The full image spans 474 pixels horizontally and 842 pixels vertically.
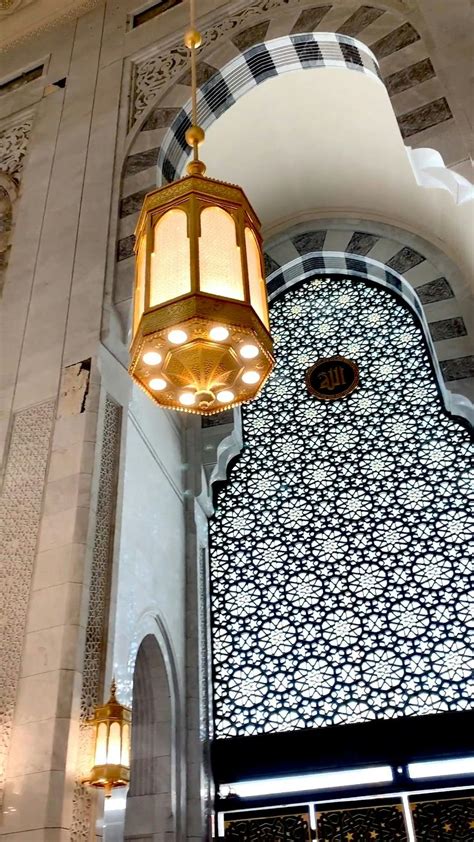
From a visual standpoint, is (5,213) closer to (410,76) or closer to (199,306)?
(410,76)

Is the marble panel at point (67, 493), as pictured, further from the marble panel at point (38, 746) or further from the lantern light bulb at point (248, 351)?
the lantern light bulb at point (248, 351)

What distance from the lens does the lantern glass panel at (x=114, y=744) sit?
2.48 metres

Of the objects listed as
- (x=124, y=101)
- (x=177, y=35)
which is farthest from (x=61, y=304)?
(x=177, y=35)

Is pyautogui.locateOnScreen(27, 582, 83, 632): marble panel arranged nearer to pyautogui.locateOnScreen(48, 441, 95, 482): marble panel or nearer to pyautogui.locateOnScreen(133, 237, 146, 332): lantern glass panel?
pyautogui.locateOnScreen(48, 441, 95, 482): marble panel

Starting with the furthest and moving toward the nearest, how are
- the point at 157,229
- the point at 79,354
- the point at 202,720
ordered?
the point at 202,720 < the point at 79,354 < the point at 157,229

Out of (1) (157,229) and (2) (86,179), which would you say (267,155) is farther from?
(1) (157,229)

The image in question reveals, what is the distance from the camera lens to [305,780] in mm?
3854

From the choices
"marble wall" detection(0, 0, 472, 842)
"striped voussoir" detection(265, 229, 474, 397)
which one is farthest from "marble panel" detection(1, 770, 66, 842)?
"striped voussoir" detection(265, 229, 474, 397)

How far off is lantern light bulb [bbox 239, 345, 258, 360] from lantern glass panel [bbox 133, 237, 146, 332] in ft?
0.98

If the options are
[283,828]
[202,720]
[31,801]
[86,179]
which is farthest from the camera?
[86,179]

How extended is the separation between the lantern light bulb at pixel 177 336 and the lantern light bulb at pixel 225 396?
0.73ft

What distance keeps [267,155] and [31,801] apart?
4555mm

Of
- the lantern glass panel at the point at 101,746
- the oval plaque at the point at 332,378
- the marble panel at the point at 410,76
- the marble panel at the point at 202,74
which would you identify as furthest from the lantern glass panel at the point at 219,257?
the oval plaque at the point at 332,378

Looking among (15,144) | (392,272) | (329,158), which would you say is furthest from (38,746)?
(329,158)
